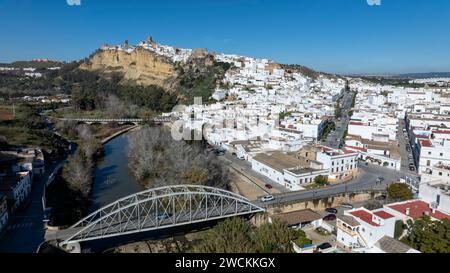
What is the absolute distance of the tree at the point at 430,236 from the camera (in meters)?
10.1

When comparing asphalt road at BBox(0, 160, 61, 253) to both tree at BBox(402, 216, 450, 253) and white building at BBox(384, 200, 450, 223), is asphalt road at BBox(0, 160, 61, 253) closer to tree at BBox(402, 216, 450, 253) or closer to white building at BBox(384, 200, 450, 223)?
tree at BBox(402, 216, 450, 253)

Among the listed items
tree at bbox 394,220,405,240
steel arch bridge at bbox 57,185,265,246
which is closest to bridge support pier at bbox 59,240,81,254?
steel arch bridge at bbox 57,185,265,246

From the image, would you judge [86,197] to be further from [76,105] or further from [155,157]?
[76,105]

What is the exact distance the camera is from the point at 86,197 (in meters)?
17.7

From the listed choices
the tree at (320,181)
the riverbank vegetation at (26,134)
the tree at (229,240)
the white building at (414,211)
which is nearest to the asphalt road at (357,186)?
the tree at (320,181)

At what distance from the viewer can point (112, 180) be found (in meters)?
21.5


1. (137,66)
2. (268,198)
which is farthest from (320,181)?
(137,66)

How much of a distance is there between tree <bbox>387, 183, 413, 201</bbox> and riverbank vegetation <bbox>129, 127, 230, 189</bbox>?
29.0 feet

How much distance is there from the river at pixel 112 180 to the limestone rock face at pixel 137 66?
30893 millimetres

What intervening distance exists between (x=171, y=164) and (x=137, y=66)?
53.2 metres

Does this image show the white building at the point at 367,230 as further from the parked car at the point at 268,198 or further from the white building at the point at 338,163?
the white building at the point at 338,163

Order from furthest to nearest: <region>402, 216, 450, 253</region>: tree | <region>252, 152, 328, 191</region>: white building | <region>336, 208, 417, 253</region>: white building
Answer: <region>252, 152, 328, 191</region>: white building, <region>336, 208, 417, 253</region>: white building, <region>402, 216, 450, 253</region>: tree

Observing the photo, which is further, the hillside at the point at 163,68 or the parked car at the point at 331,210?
the hillside at the point at 163,68

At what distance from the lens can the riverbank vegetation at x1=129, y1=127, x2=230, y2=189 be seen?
58.4 feet
